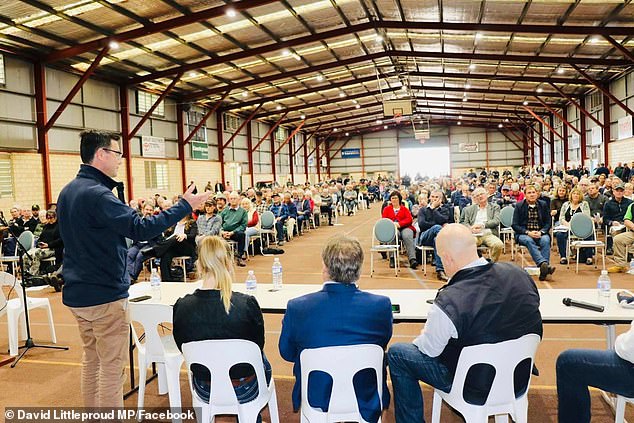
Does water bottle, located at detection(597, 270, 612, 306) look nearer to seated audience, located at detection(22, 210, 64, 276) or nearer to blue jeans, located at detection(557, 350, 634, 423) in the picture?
blue jeans, located at detection(557, 350, 634, 423)

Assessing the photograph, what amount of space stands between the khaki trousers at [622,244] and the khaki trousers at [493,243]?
5.60 ft

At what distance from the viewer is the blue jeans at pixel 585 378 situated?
2.10 m

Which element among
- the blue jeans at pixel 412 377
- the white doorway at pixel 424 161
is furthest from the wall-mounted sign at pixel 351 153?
the blue jeans at pixel 412 377

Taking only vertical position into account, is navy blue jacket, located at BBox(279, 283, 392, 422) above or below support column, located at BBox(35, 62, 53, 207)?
below

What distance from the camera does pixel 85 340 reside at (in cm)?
247

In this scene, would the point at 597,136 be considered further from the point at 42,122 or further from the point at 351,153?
the point at 42,122

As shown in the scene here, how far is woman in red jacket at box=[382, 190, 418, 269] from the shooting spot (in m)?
7.75

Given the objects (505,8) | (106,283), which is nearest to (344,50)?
(505,8)

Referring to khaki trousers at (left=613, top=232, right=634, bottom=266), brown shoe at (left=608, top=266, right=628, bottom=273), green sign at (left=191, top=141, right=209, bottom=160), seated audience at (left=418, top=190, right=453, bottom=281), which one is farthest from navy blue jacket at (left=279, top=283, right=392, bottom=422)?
green sign at (left=191, top=141, right=209, bottom=160)

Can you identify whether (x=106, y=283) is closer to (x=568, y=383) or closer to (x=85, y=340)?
(x=85, y=340)

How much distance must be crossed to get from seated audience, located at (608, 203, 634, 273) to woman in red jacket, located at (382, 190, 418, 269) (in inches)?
107

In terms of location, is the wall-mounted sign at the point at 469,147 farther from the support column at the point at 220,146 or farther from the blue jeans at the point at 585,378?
the blue jeans at the point at 585,378

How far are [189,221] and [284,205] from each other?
4.28 metres

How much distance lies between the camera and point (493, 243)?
260 inches
